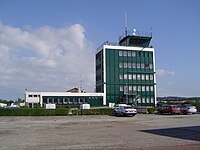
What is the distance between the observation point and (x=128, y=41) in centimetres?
7669

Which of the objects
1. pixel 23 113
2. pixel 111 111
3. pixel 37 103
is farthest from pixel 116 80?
pixel 23 113

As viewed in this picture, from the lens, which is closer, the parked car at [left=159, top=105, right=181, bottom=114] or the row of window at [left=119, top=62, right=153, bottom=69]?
the parked car at [left=159, top=105, right=181, bottom=114]


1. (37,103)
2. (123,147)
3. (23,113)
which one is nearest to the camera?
(123,147)

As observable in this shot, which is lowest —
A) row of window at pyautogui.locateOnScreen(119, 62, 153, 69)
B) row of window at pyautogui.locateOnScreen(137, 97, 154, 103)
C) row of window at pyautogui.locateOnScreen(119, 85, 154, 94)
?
row of window at pyautogui.locateOnScreen(137, 97, 154, 103)

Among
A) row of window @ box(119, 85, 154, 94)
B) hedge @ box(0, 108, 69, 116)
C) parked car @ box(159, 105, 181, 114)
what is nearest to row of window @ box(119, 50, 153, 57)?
row of window @ box(119, 85, 154, 94)

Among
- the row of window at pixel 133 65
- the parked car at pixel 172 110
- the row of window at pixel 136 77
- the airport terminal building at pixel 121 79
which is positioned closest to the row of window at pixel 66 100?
the airport terminal building at pixel 121 79

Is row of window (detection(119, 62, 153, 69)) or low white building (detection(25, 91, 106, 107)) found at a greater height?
row of window (detection(119, 62, 153, 69))

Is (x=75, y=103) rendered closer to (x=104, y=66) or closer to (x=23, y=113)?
(x=104, y=66)

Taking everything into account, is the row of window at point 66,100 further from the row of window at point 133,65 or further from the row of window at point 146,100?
the row of window at point 146,100

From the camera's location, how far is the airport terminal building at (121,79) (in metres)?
70.4

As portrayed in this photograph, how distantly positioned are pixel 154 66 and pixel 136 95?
10.3 metres

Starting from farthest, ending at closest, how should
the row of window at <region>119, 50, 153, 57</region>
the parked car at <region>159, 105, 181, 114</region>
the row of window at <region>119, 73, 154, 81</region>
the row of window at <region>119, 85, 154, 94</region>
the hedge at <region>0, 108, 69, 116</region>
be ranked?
1. the row of window at <region>119, 50, 153, 57</region>
2. the row of window at <region>119, 73, 154, 81</region>
3. the row of window at <region>119, 85, 154, 94</region>
4. the parked car at <region>159, 105, 181, 114</region>
5. the hedge at <region>0, 108, 69, 116</region>

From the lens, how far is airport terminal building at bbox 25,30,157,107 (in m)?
70.4

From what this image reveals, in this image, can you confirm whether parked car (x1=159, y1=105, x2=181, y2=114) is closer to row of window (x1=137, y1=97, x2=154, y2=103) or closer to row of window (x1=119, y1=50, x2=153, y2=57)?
row of window (x1=137, y1=97, x2=154, y2=103)
